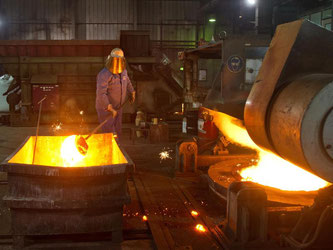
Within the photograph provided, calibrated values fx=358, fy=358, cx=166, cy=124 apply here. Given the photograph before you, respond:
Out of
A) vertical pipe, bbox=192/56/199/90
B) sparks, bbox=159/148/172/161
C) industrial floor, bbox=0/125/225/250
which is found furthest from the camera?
vertical pipe, bbox=192/56/199/90

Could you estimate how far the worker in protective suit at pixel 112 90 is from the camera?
5586 millimetres

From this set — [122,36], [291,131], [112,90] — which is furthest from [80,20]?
[291,131]

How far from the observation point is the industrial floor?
10.4ft

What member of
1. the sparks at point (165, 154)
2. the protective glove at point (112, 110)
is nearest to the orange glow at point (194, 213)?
the protective glove at point (112, 110)

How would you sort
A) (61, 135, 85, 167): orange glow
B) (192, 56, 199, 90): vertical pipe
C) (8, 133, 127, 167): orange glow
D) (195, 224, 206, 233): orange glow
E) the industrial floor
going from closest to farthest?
the industrial floor, (195, 224, 206, 233): orange glow, (8, 133, 127, 167): orange glow, (61, 135, 85, 167): orange glow, (192, 56, 199, 90): vertical pipe

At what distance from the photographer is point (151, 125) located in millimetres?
9031

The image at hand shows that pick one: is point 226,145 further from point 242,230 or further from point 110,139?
point 242,230

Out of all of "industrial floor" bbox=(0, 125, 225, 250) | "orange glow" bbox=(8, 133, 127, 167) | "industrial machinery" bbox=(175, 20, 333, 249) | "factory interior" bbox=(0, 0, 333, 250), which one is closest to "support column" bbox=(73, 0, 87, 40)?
"factory interior" bbox=(0, 0, 333, 250)

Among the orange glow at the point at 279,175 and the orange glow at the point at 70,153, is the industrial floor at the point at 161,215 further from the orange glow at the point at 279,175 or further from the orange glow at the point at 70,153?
the orange glow at the point at 70,153

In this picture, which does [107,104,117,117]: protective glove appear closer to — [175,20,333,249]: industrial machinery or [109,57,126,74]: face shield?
[109,57,126,74]: face shield

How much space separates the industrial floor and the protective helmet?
1.69 m

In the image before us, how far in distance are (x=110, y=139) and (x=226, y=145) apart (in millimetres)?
2022

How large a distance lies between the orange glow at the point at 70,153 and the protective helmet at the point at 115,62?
1613 mm

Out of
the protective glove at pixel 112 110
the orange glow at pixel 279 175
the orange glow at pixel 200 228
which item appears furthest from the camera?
the protective glove at pixel 112 110
